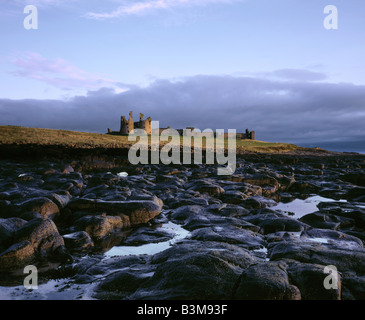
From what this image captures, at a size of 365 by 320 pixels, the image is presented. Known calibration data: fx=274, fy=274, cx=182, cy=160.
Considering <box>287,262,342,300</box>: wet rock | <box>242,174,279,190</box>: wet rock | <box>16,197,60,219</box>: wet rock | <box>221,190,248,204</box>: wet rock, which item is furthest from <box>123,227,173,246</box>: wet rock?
<box>242,174,279,190</box>: wet rock

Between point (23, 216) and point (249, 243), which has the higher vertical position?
point (23, 216)

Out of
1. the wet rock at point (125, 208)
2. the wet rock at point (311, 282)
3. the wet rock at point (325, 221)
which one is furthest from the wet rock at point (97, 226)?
the wet rock at point (325, 221)

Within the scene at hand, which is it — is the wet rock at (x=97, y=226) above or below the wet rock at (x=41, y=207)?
below

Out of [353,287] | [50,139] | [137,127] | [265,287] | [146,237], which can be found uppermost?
[137,127]

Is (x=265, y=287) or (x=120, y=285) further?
(x=120, y=285)

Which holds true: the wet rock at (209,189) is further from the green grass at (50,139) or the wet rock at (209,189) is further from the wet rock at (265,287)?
the green grass at (50,139)

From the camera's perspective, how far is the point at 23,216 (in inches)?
194

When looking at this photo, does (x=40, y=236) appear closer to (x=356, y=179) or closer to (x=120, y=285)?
(x=120, y=285)

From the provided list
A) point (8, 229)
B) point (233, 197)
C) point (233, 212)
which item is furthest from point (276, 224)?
point (8, 229)

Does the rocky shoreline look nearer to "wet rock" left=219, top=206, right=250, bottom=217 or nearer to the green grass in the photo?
"wet rock" left=219, top=206, right=250, bottom=217

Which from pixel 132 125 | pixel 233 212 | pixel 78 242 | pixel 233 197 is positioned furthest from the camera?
pixel 132 125
